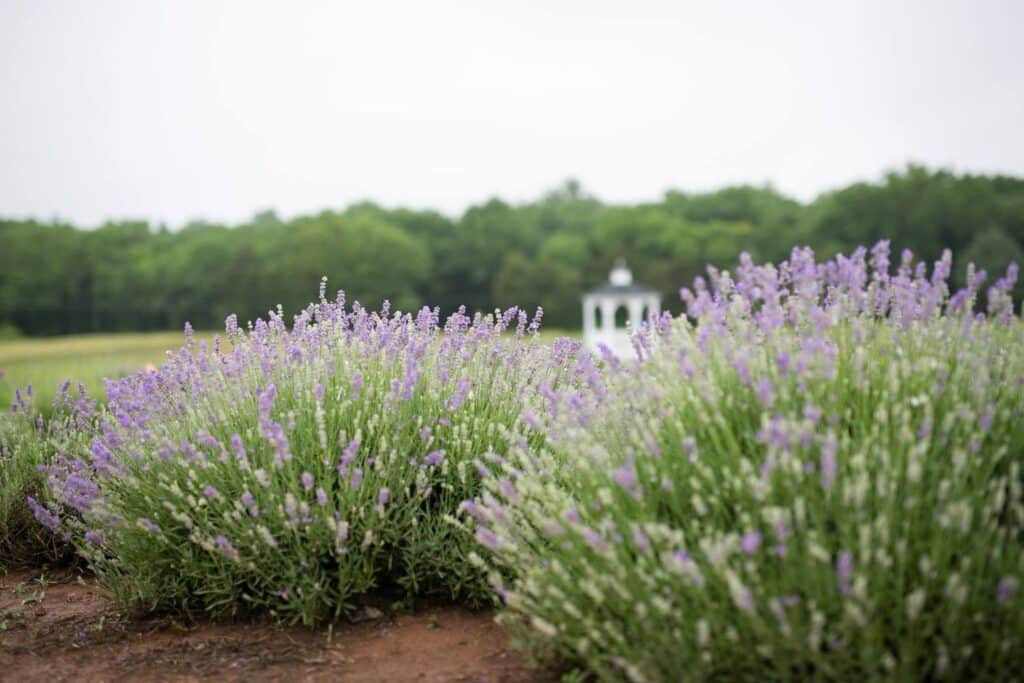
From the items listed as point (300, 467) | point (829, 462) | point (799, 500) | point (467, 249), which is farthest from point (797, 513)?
point (467, 249)

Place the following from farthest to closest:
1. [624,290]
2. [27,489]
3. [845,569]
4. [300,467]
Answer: [624,290] < [27,489] < [300,467] < [845,569]

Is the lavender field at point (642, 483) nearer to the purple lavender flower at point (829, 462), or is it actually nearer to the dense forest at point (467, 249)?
the purple lavender flower at point (829, 462)

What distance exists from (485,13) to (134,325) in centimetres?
3416

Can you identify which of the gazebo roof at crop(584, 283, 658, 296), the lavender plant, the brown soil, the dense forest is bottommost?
the brown soil

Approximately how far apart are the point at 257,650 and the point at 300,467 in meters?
0.73

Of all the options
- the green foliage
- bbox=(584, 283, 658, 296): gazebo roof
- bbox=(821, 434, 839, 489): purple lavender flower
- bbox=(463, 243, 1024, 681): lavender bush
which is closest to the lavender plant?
bbox=(463, 243, 1024, 681): lavender bush

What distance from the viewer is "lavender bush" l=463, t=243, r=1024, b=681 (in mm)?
1991

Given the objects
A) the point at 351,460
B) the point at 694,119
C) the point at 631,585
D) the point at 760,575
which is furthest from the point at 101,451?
the point at 694,119

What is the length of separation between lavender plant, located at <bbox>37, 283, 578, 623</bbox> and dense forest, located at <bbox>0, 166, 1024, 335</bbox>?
39.2 m

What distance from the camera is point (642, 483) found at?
2625 millimetres

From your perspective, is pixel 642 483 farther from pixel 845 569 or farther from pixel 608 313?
pixel 608 313

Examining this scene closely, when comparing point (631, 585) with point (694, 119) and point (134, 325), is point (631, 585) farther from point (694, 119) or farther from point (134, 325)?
point (134, 325)

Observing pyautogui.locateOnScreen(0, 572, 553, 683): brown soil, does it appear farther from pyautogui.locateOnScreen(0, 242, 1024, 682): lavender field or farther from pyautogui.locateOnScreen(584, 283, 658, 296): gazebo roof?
pyautogui.locateOnScreen(584, 283, 658, 296): gazebo roof

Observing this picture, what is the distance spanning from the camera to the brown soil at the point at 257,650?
9.64 feet
